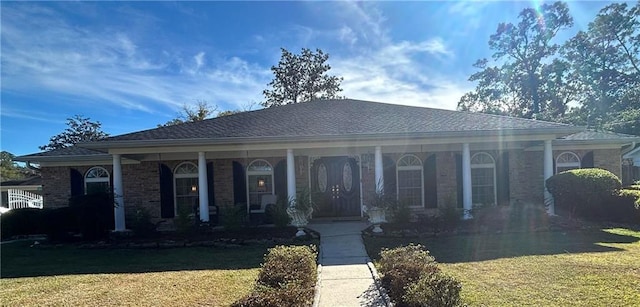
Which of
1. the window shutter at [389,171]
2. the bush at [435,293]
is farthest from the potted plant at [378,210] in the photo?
the bush at [435,293]

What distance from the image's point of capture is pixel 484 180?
43.2 feet

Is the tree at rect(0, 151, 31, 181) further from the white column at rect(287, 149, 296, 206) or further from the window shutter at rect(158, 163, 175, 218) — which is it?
the white column at rect(287, 149, 296, 206)

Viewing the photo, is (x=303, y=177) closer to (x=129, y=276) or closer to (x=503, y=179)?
(x=503, y=179)

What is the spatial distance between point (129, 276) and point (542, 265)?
715cm

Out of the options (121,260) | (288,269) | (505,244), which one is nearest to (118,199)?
(121,260)

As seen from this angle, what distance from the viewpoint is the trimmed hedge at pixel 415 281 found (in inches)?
167

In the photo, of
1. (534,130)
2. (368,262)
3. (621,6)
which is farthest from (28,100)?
(621,6)

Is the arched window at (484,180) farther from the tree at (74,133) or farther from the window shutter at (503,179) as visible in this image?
the tree at (74,133)

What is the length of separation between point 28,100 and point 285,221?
31.3 ft

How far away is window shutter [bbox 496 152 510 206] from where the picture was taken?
12.9 m

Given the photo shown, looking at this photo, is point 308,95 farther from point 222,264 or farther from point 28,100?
point 222,264

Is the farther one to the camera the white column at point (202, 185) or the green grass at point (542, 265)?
the white column at point (202, 185)

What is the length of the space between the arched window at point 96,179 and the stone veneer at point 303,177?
62 cm

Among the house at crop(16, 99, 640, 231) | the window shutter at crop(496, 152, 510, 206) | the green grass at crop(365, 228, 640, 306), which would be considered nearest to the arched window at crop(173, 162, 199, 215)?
the house at crop(16, 99, 640, 231)
